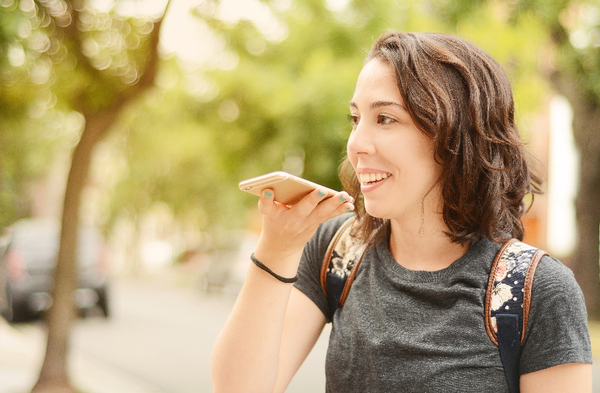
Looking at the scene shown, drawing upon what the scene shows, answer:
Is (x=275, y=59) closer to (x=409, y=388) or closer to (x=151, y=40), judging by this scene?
(x=151, y=40)

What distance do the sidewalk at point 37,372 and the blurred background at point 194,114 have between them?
0.03 m

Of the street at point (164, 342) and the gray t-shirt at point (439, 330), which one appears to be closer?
the gray t-shirt at point (439, 330)

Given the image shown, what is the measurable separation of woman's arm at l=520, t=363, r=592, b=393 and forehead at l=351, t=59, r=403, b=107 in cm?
71

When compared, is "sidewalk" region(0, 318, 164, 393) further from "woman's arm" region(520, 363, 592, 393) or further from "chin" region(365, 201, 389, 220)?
"woman's arm" region(520, 363, 592, 393)

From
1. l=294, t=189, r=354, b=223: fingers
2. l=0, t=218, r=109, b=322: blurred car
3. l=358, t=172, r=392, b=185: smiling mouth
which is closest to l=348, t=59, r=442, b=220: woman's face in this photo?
l=358, t=172, r=392, b=185: smiling mouth

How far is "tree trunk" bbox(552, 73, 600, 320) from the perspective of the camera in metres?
8.80

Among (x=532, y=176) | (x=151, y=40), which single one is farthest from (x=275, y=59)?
(x=532, y=176)

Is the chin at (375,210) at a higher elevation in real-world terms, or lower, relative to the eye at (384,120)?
lower

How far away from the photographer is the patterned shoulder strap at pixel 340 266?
160 cm

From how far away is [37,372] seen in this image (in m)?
5.80

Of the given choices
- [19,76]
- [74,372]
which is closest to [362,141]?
[19,76]

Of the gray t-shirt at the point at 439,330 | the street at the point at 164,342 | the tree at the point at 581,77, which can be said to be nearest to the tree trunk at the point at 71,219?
the street at the point at 164,342

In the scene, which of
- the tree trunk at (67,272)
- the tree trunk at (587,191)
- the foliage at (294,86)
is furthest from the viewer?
the tree trunk at (587,191)

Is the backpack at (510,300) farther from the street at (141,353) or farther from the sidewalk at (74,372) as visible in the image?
the street at (141,353)
